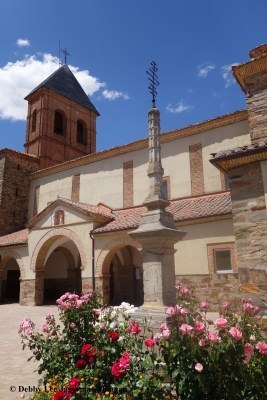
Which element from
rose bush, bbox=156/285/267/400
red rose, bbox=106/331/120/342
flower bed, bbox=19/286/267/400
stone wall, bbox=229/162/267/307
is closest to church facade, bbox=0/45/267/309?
stone wall, bbox=229/162/267/307

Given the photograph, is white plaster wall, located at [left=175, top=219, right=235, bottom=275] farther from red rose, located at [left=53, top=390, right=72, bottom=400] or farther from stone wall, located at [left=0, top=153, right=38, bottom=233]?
stone wall, located at [left=0, top=153, right=38, bottom=233]

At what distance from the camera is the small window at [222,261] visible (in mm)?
11805

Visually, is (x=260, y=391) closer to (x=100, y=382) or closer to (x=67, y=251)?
(x=100, y=382)

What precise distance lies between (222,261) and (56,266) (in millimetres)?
12926

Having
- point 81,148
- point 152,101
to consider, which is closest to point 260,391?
point 152,101

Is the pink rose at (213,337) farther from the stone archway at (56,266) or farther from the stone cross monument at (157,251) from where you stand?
the stone archway at (56,266)

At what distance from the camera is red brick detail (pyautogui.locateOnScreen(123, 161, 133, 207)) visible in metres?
18.0

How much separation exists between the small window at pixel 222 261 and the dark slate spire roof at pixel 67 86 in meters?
22.1

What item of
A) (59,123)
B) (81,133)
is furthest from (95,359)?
(81,133)

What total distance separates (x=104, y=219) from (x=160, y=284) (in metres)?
10.5

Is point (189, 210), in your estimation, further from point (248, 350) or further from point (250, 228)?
point (248, 350)

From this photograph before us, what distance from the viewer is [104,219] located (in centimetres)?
1595

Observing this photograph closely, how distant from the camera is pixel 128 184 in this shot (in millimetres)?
18312

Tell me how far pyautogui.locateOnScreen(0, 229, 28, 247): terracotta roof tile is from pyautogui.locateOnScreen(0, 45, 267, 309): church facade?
0.11 metres
